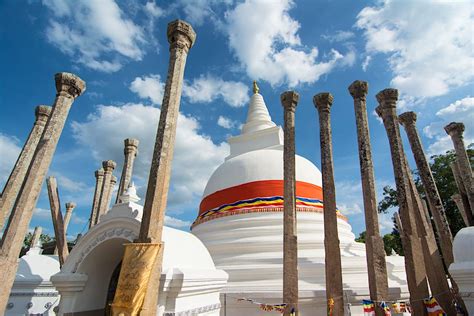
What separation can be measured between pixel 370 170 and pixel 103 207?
10276mm

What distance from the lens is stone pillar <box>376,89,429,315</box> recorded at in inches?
274

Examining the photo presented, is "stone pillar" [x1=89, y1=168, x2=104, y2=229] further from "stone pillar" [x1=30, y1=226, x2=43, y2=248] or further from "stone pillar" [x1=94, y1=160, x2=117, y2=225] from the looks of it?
"stone pillar" [x1=30, y1=226, x2=43, y2=248]

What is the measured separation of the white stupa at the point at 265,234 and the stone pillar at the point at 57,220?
545 cm

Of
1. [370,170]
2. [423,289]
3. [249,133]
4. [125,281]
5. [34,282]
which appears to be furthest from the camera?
[249,133]

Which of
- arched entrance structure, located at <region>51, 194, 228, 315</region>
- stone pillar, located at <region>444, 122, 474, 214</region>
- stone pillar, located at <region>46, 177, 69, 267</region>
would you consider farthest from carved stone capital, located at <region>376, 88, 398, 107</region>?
stone pillar, located at <region>46, 177, 69, 267</region>

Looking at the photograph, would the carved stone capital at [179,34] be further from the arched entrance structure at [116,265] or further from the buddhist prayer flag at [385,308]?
the buddhist prayer flag at [385,308]

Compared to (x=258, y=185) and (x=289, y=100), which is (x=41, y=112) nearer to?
(x=289, y=100)

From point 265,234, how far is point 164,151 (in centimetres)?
732

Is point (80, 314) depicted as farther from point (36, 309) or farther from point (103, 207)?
point (36, 309)

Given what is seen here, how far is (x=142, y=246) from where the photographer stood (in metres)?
5.68

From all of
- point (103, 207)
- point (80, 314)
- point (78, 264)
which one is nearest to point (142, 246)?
point (78, 264)

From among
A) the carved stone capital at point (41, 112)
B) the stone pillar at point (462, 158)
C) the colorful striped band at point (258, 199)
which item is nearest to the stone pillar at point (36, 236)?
the colorful striped band at point (258, 199)

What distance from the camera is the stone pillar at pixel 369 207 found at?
707 centimetres

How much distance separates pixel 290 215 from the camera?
28.0 ft
